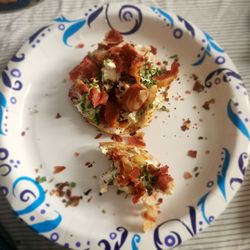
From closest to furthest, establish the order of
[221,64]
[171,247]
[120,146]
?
1. [171,247]
2. [120,146]
3. [221,64]

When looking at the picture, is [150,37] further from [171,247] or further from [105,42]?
[171,247]

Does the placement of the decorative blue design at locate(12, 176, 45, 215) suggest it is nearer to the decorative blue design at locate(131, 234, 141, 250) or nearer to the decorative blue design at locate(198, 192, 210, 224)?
the decorative blue design at locate(131, 234, 141, 250)

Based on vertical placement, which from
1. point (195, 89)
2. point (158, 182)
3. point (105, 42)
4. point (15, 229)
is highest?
point (105, 42)

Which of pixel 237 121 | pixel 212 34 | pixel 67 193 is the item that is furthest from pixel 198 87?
pixel 67 193

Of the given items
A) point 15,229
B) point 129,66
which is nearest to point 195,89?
point 129,66

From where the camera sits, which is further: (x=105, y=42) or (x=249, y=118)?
(x=105, y=42)

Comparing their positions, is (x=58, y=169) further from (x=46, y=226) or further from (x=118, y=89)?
(x=118, y=89)

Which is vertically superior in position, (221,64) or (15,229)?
(221,64)
